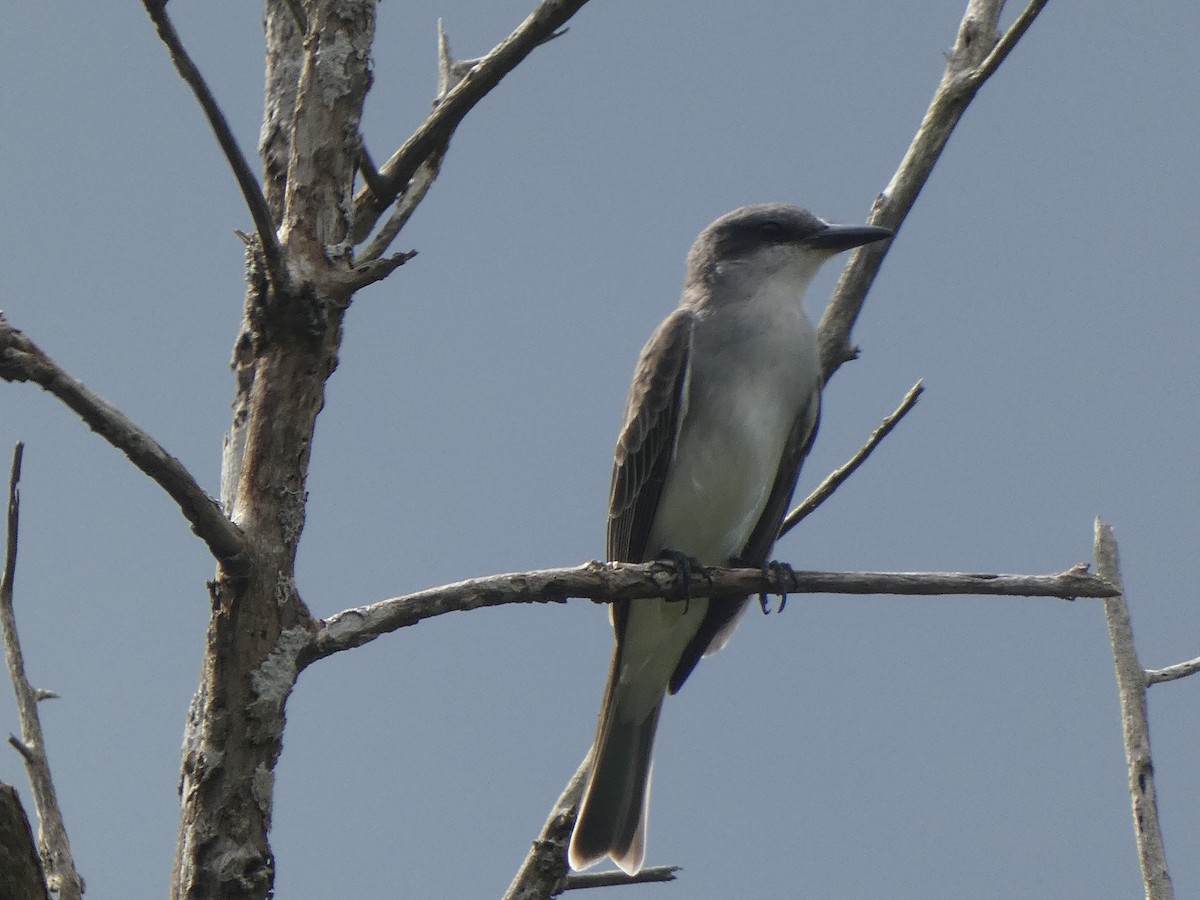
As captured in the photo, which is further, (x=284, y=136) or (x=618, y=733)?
(x=618, y=733)

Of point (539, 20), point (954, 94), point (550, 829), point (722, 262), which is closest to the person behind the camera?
point (539, 20)

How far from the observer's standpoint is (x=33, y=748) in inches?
144

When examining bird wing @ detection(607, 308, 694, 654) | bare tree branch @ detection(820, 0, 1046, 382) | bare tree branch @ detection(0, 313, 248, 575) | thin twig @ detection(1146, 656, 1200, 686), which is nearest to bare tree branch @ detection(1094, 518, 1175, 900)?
thin twig @ detection(1146, 656, 1200, 686)

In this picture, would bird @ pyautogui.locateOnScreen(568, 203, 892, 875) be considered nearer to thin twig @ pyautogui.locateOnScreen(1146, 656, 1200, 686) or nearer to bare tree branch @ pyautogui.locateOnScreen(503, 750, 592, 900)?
bare tree branch @ pyautogui.locateOnScreen(503, 750, 592, 900)

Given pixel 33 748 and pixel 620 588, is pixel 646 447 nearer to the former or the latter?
pixel 620 588

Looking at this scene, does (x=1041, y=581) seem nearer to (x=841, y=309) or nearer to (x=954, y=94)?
(x=841, y=309)

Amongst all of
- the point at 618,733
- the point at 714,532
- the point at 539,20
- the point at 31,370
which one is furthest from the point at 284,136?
the point at 618,733

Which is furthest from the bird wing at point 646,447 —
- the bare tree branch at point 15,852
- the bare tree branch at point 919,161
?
the bare tree branch at point 15,852

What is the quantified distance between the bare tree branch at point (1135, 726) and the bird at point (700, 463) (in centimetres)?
175

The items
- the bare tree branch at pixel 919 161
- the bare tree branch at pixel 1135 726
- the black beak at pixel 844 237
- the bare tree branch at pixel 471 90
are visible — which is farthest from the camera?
the black beak at pixel 844 237

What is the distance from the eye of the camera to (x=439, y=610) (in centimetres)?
347

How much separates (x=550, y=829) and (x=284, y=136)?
271 centimetres

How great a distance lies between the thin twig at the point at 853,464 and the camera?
489 cm

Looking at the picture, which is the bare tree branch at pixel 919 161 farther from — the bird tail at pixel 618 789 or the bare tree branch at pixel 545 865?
the bare tree branch at pixel 545 865
